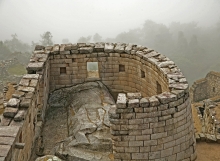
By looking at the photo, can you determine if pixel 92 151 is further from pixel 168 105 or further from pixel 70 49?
pixel 70 49

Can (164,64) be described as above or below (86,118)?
above

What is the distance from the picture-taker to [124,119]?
8.39 metres

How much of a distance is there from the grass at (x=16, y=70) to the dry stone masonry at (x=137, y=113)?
1798cm

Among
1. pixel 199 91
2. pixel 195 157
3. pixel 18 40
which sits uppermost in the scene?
pixel 18 40

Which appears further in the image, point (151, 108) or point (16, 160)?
point (151, 108)

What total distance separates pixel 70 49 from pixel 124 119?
480 centimetres

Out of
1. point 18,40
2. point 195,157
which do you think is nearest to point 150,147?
point 195,157

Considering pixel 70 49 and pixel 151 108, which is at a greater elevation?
pixel 70 49

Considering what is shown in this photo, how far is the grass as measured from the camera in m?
29.4

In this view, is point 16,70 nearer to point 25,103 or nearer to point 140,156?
point 25,103

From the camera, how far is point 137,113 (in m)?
8.30

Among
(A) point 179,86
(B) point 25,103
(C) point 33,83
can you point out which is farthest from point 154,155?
(C) point 33,83

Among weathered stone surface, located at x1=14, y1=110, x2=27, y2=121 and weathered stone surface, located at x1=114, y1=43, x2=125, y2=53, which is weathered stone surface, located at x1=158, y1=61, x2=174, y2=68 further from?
weathered stone surface, located at x1=14, y1=110, x2=27, y2=121

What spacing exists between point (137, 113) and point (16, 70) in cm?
2324
